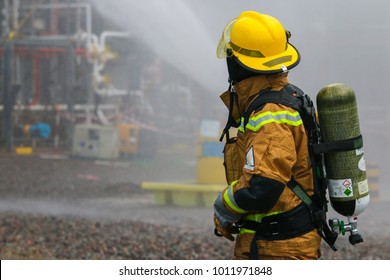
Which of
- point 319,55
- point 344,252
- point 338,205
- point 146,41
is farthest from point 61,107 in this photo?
point 338,205

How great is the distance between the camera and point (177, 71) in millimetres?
20781

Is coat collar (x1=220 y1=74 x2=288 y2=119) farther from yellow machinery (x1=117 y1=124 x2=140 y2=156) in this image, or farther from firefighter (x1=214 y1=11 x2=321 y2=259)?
yellow machinery (x1=117 y1=124 x2=140 y2=156)

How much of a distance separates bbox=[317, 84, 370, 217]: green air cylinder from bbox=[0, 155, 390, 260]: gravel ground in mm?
3652

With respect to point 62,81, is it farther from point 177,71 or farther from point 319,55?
point 319,55

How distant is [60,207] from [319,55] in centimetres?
916

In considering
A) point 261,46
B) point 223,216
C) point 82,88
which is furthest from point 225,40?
point 82,88

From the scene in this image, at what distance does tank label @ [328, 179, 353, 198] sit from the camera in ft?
11.0

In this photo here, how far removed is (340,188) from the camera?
3.38 metres

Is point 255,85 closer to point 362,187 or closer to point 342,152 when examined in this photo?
point 342,152

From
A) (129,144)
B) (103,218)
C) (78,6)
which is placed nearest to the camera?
(103,218)

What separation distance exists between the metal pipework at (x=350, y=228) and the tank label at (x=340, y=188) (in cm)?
14

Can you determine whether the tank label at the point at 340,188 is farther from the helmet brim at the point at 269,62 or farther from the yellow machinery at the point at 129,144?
the yellow machinery at the point at 129,144

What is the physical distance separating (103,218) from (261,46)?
6.45 meters

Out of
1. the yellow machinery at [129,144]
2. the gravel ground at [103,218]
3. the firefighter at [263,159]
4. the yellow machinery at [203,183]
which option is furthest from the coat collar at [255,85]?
the yellow machinery at [129,144]
